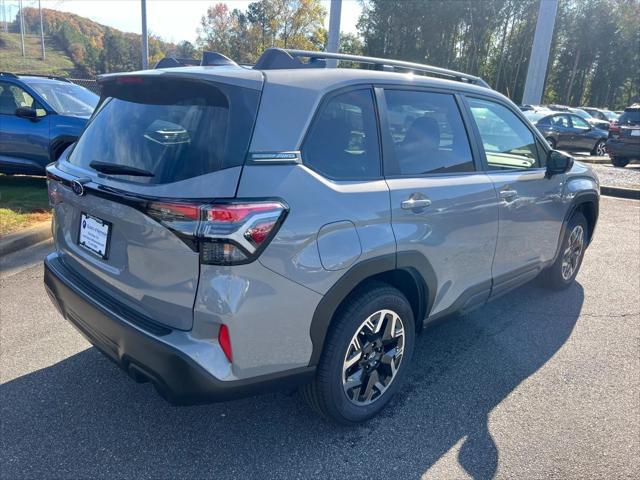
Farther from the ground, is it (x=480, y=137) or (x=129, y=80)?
(x=129, y=80)

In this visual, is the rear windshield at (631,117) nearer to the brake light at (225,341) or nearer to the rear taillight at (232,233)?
the rear taillight at (232,233)

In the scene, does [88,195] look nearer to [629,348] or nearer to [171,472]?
[171,472]

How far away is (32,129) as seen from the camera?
765cm

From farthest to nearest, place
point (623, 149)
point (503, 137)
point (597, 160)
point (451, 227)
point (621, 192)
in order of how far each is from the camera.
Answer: point (597, 160), point (623, 149), point (621, 192), point (503, 137), point (451, 227)

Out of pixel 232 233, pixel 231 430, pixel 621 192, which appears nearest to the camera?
pixel 232 233

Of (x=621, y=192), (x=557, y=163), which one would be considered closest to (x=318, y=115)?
(x=557, y=163)

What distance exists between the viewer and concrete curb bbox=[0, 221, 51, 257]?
5.35 metres

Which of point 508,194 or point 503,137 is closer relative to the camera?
point 508,194

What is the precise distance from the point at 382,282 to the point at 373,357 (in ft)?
1.36

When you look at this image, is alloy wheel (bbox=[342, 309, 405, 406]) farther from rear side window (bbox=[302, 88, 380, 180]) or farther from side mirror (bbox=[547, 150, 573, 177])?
side mirror (bbox=[547, 150, 573, 177])

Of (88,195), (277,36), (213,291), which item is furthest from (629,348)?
(277,36)

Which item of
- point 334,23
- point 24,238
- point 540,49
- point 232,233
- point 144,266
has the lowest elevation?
point 24,238

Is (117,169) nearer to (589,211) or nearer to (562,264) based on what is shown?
(562,264)

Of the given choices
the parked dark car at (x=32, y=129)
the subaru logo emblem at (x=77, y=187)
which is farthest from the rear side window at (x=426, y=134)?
the parked dark car at (x=32, y=129)
